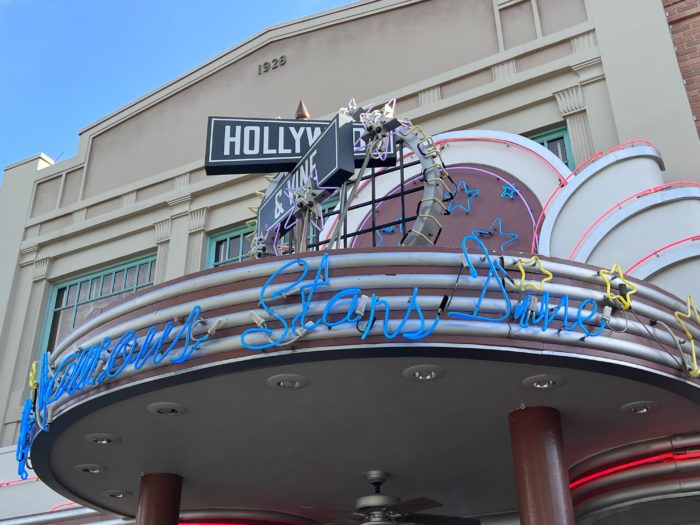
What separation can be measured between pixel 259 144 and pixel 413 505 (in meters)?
5.70

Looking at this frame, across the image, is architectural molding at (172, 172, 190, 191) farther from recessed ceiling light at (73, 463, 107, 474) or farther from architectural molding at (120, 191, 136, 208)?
recessed ceiling light at (73, 463, 107, 474)

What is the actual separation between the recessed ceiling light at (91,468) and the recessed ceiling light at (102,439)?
109 centimetres

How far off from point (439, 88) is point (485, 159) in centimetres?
321

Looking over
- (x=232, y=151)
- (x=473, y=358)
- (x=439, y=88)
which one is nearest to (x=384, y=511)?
(x=473, y=358)

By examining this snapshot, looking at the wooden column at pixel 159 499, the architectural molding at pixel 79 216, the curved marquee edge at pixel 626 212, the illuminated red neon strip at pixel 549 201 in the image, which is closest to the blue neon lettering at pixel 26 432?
the wooden column at pixel 159 499

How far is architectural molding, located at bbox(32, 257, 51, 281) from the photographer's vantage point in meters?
20.7

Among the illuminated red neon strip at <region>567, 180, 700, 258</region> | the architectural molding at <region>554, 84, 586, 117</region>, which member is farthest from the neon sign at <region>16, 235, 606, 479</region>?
the architectural molding at <region>554, 84, 586, 117</region>

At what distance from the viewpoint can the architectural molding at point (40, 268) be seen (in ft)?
68.0

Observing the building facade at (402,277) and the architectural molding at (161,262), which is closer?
the building facade at (402,277)

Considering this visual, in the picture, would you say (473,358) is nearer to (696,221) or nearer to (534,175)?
(696,221)

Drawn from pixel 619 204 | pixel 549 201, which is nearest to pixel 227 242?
pixel 549 201

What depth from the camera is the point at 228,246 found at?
61.1 ft

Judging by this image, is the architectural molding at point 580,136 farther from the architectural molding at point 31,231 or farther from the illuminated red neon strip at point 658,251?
the architectural molding at point 31,231

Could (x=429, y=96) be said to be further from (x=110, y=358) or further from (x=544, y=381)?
(x=110, y=358)
